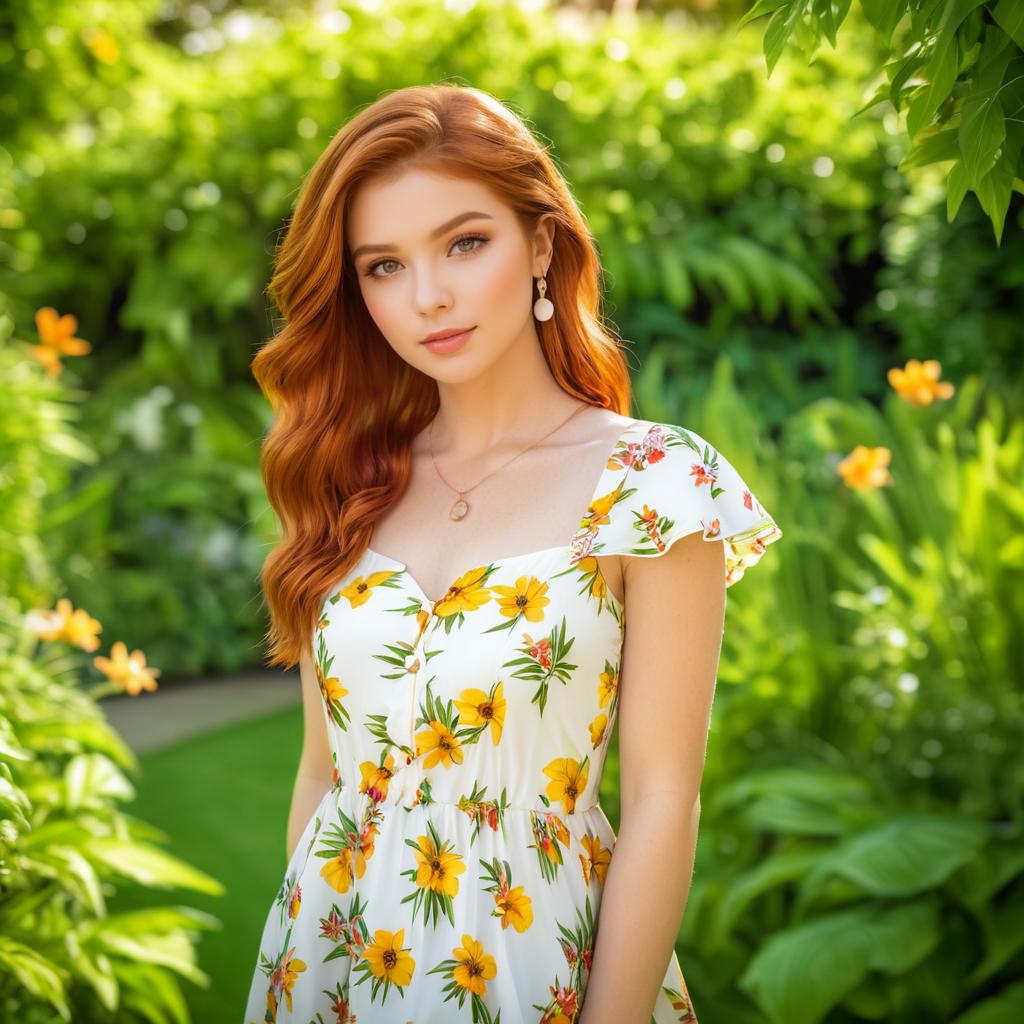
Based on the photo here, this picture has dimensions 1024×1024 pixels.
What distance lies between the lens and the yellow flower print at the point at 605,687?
5.35 feet

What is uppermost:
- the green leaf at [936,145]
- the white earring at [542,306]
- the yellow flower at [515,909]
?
the green leaf at [936,145]

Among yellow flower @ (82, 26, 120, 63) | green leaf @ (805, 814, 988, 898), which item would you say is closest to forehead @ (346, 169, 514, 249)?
green leaf @ (805, 814, 988, 898)

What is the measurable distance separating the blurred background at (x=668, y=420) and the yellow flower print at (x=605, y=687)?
729 mm

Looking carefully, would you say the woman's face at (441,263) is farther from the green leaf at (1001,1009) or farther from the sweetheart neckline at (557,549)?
the green leaf at (1001,1009)

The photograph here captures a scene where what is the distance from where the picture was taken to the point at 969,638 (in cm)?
318

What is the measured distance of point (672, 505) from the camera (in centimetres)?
161

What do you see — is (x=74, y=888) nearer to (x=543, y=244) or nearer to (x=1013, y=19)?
(x=543, y=244)

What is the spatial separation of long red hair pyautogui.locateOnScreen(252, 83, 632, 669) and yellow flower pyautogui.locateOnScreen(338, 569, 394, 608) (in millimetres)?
49

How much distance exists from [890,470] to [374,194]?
248cm

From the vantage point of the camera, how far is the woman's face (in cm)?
170

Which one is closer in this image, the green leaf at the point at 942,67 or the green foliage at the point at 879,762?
the green leaf at the point at 942,67

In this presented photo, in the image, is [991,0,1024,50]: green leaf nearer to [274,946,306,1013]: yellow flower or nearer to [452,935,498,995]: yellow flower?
[452,935,498,995]: yellow flower

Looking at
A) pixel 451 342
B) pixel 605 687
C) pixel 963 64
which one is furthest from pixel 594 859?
pixel 963 64

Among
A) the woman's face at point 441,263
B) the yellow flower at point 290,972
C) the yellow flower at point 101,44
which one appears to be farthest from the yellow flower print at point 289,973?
the yellow flower at point 101,44
